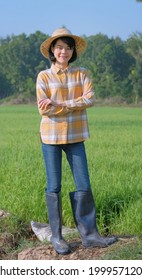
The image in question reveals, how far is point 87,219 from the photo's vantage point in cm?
393

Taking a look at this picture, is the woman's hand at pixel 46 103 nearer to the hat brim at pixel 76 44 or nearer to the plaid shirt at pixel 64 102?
the plaid shirt at pixel 64 102

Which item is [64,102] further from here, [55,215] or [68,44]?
[55,215]

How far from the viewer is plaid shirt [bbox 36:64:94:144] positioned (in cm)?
379

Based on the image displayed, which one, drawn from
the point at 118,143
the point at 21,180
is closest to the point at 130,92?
the point at 118,143

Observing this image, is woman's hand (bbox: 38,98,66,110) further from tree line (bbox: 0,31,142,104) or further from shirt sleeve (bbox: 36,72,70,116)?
tree line (bbox: 0,31,142,104)

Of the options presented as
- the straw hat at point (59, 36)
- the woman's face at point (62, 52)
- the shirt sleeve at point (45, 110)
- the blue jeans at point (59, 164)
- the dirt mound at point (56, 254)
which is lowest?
the dirt mound at point (56, 254)

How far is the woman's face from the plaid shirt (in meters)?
0.05

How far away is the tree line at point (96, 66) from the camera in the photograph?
49750 millimetres

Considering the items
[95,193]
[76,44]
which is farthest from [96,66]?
[76,44]

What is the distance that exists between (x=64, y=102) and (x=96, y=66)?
4918cm

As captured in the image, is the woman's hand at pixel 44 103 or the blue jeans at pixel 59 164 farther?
the blue jeans at pixel 59 164

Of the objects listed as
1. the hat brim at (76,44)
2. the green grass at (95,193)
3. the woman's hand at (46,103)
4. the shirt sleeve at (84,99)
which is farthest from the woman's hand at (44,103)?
the green grass at (95,193)

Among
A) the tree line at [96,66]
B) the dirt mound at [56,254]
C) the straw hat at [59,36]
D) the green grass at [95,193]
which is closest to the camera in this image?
the dirt mound at [56,254]

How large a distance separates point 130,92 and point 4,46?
69.5 feet
